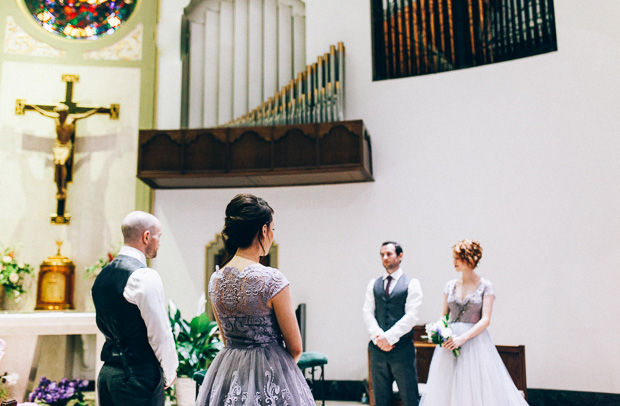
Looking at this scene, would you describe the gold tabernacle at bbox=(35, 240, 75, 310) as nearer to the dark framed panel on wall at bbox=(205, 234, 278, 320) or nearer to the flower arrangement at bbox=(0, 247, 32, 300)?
the flower arrangement at bbox=(0, 247, 32, 300)

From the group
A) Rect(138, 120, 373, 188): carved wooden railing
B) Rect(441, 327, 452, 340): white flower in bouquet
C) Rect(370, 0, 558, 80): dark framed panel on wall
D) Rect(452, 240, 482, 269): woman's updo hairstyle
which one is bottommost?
Rect(441, 327, 452, 340): white flower in bouquet

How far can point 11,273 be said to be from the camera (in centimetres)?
657

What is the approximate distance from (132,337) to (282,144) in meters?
4.04

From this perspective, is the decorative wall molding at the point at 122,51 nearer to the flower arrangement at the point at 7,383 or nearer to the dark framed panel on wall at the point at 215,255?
the dark framed panel on wall at the point at 215,255

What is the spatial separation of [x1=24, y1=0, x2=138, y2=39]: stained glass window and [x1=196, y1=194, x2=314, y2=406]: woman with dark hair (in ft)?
21.9

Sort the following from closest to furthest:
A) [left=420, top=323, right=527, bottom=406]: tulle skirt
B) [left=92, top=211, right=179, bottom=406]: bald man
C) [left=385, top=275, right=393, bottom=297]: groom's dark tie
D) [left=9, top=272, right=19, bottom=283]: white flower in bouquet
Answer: [left=92, top=211, right=179, bottom=406]: bald man, [left=420, top=323, right=527, bottom=406]: tulle skirt, [left=385, top=275, right=393, bottom=297]: groom's dark tie, [left=9, top=272, right=19, bottom=283]: white flower in bouquet

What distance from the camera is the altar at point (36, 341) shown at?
4.42 metres

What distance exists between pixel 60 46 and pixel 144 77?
4.14ft

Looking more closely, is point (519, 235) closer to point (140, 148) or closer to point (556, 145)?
point (556, 145)

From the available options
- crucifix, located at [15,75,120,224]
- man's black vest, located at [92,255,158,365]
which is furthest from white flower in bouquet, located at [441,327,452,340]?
crucifix, located at [15,75,120,224]

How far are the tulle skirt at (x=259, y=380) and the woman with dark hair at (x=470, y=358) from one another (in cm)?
231

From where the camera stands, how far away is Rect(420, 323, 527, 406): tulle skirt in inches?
158

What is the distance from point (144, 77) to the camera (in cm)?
748

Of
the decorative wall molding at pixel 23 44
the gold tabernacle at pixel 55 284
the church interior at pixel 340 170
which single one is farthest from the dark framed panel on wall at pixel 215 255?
the decorative wall molding at pixel 23 44
